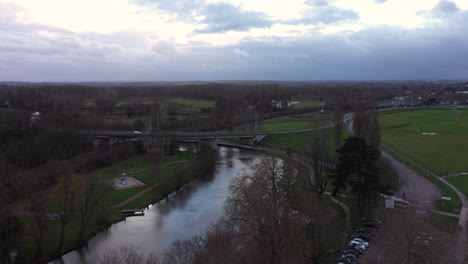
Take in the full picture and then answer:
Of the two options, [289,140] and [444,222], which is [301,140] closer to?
[289,140]

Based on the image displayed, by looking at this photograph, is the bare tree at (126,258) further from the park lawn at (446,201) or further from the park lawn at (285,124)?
the park lawn at (285,124)

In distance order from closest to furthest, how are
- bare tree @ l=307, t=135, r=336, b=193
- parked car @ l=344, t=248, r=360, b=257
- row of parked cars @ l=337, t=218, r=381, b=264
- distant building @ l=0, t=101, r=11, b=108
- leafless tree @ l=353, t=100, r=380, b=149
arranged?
row of parked cars @ l=337, t=218, r=381, b=264 < parked car @ l=344, t=248, r=360, b=257 < bare tree @ l=307, t=135, r=336, b=193 < leafless tree @ l=353, t=100, r=380, b=149 < distant building @ l=0, t=101, r=11, b=108

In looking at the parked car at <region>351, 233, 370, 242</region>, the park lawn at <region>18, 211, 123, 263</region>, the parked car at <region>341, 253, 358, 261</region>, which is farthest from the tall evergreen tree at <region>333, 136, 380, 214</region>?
the park lawn at <region>18, 211, 123, 263</region>

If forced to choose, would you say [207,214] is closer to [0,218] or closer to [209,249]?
[209,249]

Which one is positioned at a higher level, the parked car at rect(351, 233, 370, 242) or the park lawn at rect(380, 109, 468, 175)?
the park lawn at rect(380, 109, 468, 175)

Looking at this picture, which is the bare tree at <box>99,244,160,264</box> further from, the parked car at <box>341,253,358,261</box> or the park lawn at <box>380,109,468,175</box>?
the park lawn at <box>380,109,468,175</box>

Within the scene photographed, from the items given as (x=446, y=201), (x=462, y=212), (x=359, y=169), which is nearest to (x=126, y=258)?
(x=359, y=169)

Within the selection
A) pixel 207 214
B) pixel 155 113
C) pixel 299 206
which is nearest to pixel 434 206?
pixel 299 206
